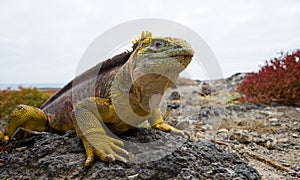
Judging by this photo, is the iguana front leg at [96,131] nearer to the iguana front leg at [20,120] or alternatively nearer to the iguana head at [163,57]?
the iguana head at [163,57]

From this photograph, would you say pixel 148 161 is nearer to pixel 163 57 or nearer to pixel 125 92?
pixel 125 92

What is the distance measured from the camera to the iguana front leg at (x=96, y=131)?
2582mm

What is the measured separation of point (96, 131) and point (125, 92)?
1.61 feet

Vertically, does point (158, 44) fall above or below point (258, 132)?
above

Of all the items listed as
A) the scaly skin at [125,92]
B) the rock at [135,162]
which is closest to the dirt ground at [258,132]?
the rock at [135,162]

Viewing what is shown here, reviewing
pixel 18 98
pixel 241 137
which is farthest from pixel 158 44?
pixel 18 98

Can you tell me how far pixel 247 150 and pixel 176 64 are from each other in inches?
92.6

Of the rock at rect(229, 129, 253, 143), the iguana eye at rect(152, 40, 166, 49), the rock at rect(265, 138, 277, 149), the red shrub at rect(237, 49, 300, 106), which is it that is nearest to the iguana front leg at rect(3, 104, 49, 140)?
the iguana eye at rect(152, 40, 166, 49)

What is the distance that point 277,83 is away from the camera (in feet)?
28.9

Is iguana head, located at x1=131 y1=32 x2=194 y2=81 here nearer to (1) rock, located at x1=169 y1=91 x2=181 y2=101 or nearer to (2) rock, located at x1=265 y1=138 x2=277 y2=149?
(2) rock, located at x1=265 y1=138 x2=277 y2=149

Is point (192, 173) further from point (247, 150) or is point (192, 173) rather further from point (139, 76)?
point (247, 150)

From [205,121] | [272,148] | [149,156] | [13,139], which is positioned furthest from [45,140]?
[205,121]

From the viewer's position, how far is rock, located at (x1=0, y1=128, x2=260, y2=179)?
2.48 m

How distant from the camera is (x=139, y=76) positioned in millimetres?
2699
